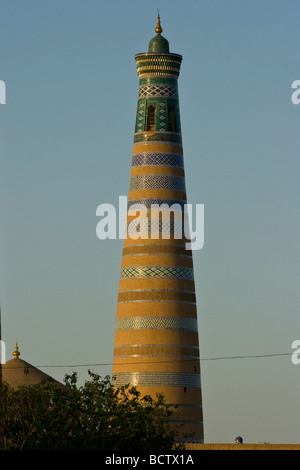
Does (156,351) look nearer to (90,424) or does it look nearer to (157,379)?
(157,379)

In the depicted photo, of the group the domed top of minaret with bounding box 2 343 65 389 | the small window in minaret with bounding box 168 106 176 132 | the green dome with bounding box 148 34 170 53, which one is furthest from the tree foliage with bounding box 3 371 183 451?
the green dome with bounding box 148 34 170 53

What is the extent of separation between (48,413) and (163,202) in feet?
55.3

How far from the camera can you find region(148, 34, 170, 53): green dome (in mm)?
71000

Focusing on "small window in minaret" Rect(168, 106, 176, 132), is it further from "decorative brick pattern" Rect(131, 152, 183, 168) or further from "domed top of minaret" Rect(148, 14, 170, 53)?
"domed top of minaret" Rect(148, 14, 170, 53)

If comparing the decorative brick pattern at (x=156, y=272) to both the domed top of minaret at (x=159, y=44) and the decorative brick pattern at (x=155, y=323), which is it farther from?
the domed top of minaret at (x=159, y=44)

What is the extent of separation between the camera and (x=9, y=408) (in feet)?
189

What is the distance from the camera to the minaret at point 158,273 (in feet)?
224

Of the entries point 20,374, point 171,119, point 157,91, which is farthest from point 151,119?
point 20,374

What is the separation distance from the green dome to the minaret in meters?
0.04

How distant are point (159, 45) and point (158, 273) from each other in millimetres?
9765

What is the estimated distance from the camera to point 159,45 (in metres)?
71.0

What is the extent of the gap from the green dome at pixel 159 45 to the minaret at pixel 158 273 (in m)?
0.04
